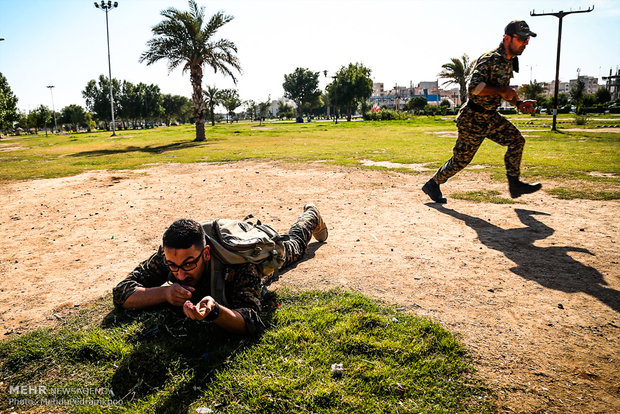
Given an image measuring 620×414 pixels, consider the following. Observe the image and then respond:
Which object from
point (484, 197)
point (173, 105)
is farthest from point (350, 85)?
point (484, 197)

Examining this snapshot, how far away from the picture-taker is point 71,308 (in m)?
3.64

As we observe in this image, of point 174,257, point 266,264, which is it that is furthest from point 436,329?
point 174,257

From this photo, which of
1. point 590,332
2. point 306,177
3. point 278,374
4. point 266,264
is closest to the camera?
point 278,374

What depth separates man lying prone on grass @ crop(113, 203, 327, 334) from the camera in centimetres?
272

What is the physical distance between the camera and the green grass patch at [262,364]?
232 centimetres

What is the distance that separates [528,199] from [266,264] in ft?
20.1

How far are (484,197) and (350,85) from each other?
215 feet

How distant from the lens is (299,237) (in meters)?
4.53

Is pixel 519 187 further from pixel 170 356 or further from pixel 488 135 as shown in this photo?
pixel 170 356

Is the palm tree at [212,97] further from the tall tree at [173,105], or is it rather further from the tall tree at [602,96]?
the tall tree at [602,96]

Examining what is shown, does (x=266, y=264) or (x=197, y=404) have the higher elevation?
(x=266, y=264)

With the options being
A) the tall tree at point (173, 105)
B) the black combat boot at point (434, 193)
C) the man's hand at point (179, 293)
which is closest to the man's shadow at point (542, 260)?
the black combat boot at point (434, 193)

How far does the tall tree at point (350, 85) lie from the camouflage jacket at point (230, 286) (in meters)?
67.7

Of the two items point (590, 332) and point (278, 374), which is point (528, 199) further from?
point (278, 374)
